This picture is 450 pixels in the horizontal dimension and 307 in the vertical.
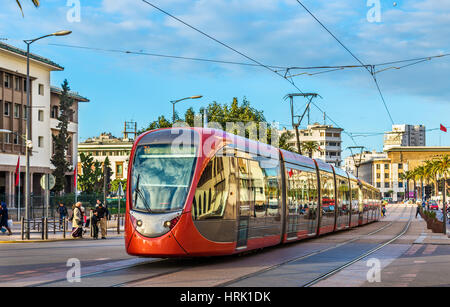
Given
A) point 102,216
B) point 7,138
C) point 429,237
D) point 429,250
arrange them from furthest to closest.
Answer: point 7,138, point 102,216, point 429,237, point 429,250

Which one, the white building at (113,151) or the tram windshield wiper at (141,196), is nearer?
the tram windshield wiper at (141,196)

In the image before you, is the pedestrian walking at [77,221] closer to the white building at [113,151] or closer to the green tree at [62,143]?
the green tree at [62,143]

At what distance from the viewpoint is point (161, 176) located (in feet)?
47.3

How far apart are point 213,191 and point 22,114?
5393 cm

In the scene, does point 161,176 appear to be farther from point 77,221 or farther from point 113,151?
point 113,151

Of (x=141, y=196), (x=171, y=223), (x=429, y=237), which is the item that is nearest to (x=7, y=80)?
(x=429, y=237)

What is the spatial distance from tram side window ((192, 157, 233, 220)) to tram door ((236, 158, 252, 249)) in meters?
0.74

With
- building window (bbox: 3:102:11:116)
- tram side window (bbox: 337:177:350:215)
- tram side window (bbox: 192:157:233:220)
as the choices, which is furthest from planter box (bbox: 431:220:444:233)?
building window (bbox: 3:102:11:116)

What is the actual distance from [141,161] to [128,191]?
2.47ft

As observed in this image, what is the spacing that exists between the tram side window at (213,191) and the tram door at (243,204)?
741 millimetres

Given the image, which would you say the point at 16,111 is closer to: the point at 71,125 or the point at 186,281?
the point at 71,125

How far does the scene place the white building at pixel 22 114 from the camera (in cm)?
6159

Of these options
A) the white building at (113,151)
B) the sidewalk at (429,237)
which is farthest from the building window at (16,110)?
the white building at (113,151)
